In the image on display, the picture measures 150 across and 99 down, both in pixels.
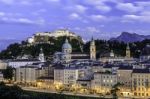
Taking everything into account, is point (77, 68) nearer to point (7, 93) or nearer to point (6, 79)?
point (6, 79)

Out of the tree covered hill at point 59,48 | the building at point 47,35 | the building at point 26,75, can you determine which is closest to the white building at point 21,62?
the building at point 26,75

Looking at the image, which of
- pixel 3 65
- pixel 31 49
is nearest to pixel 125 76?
pixel 3 65

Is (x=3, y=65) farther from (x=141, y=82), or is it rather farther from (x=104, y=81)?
(x=141, y=82)

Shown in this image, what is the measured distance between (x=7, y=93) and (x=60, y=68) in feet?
75.8

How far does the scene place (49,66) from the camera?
5216 centimetres

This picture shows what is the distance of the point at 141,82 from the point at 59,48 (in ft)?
107

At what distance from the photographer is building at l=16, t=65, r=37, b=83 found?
5272 centimetres

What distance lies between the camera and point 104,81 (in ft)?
139

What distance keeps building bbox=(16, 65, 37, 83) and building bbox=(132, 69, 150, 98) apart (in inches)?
558

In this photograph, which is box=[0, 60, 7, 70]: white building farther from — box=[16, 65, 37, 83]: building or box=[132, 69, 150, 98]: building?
box=[132, 69, 150, 98]: building

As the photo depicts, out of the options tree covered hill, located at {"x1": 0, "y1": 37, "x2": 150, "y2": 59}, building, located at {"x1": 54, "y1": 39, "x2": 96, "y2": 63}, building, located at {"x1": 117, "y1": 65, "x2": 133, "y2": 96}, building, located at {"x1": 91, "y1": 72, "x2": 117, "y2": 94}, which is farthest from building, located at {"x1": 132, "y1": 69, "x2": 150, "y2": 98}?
tree covered hill, located at {"x1": 0, "y1": 37, "x2": 150, "y2": 59}

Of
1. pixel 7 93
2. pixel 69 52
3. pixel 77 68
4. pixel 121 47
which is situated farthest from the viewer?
pixel 121 47

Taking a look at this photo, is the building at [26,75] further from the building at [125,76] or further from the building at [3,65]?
the building at [125,76]

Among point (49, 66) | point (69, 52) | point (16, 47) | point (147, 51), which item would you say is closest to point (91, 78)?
point (49, 66)
